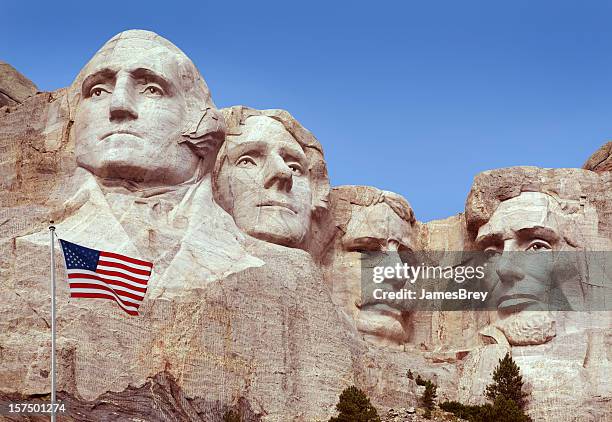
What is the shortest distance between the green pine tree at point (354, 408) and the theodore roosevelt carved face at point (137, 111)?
4.25 meters

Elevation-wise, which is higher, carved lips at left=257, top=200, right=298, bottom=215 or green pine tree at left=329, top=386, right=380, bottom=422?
carved lips at left=257, top=200, right=298, bottom=215

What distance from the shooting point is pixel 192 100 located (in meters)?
37.3

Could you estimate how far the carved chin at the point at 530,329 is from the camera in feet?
126

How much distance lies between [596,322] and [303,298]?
541cm

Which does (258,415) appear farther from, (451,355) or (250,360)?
(451,355)

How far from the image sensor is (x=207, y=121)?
36.9 meters

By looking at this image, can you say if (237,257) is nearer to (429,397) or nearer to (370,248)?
(429,397)

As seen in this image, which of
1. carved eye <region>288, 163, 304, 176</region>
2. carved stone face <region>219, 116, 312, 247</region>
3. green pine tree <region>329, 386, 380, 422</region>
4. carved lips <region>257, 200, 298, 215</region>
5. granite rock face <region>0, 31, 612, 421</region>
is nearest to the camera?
granite rock face <region>0, 31, 612, 421</region>

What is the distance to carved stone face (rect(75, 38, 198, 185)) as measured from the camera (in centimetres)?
3609

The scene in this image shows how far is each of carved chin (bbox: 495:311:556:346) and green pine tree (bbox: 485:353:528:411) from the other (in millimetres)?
1159

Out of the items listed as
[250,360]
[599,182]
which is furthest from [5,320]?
[599,182]

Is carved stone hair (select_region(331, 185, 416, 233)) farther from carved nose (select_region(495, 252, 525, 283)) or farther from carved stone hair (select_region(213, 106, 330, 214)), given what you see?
carved nose (select_region(495, 252, 525, 283))

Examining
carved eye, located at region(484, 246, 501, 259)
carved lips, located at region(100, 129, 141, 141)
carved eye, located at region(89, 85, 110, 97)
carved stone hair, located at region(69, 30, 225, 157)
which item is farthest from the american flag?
carved eye, located at region(484, 246, 501, 259)

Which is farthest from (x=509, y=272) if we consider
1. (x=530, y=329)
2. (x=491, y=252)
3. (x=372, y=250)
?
(x=372, y=250)
